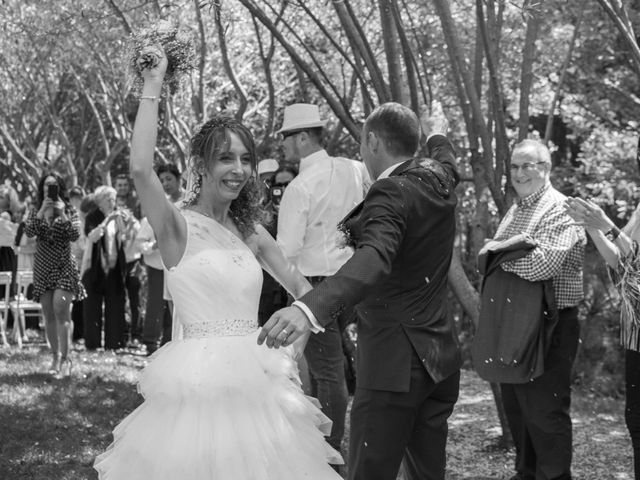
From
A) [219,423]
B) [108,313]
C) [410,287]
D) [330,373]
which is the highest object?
[410,287]

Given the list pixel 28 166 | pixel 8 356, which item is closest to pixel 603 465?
pixel 8 356

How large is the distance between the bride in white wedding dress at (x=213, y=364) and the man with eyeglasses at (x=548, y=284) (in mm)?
2138

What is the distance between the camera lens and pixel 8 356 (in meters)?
12.0

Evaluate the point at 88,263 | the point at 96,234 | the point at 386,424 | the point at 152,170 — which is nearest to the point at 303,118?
the point at 386,424

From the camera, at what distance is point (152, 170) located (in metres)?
3.93

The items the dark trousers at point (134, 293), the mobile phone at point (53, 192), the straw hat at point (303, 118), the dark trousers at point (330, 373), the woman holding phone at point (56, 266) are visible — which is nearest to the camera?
the dark trousers at point (330, 373)

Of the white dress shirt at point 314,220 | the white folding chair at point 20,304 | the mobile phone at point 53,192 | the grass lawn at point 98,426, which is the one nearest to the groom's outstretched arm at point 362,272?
the white dress shirt at point 314,220

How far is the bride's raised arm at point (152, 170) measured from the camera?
3.87 m

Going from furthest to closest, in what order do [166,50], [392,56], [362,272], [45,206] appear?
[45,206] → [392,56] → [166,50] → [362,272]

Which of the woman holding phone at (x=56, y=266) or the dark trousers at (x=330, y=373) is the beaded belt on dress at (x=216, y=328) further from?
the woman holding phone at (x=56, y=266)

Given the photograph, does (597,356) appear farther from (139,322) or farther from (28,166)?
(28,166)

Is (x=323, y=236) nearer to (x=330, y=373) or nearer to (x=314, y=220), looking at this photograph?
(x=314, y=220)

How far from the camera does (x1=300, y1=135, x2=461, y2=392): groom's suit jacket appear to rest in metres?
4.31

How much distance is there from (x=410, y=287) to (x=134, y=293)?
9902 millimetres
